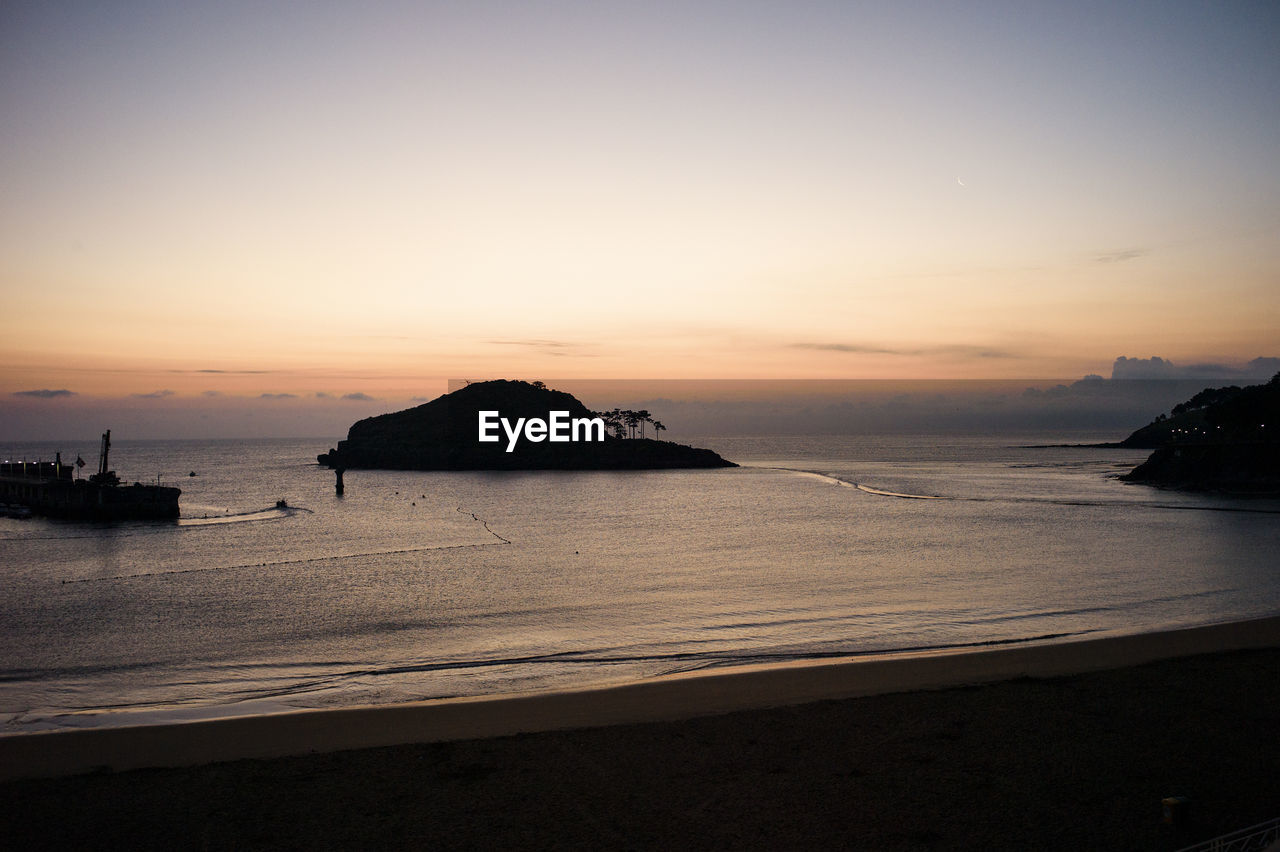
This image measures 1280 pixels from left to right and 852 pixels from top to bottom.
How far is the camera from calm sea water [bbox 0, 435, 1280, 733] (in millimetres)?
18109

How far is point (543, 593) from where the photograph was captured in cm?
2945

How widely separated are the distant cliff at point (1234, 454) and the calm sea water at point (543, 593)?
18837mm

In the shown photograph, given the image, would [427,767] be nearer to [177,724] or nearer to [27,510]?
[177,724]

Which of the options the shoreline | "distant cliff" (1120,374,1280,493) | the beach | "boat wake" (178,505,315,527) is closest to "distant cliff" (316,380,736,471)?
"distant cliff" (1120,374,1280,493)

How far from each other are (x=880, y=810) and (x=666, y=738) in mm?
3666

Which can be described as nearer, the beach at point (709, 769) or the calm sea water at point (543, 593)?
the beach at point (709, 769)

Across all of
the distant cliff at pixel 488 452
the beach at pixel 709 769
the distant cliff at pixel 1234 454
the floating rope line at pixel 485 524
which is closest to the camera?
the beach at pixel 709 769

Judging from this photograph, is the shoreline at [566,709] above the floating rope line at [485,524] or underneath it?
above

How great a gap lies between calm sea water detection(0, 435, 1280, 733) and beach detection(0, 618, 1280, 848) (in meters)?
3.32

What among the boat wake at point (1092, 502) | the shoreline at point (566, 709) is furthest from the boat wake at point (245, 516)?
the boat wake at point (1092, 502)

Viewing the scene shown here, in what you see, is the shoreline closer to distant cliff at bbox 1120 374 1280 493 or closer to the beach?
the beach

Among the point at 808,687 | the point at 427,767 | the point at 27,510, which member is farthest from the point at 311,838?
the point at 27,510

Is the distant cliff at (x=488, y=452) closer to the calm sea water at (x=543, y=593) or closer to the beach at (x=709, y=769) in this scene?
the calm sea water at (x=543, y=593)

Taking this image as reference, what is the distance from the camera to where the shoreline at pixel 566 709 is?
1173 cm
